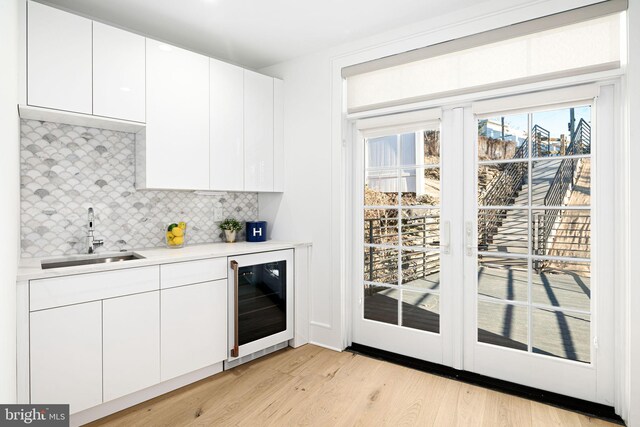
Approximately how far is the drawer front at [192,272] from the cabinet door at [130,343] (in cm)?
12

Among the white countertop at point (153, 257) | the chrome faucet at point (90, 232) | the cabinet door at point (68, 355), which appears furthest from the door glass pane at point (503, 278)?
the chrome faucet at point (90, 232)

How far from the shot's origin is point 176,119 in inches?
108

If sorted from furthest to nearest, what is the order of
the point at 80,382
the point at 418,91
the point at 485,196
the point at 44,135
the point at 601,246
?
1. the point at 418,91
2. the point at 485,196
3. the point at 44,135
4. the point at 601,246
5. the point at 80,382

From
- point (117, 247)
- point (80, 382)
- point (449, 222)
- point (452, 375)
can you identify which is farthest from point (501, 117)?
point (80, 382)

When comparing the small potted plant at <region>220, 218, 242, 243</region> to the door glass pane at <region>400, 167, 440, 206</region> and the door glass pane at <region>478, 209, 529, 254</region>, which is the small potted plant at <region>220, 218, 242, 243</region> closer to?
the door glass pane at <region>400, 167, 440, 206</region>

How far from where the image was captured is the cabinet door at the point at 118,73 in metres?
2.36

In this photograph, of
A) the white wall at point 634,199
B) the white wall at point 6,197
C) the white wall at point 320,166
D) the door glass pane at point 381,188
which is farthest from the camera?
the white wall at point 320,166

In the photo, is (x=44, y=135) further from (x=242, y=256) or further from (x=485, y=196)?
(x=485, y=196)

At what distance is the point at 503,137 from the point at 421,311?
1451 millimetres

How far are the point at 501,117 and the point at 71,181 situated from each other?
3.05 metres

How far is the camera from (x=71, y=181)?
8.36 ft

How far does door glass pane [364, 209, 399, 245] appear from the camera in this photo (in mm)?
3082

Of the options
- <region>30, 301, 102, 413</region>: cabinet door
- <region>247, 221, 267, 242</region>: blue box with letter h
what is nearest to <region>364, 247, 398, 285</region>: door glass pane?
<region>247, 221, 267, 242</region>: blue box with letter h

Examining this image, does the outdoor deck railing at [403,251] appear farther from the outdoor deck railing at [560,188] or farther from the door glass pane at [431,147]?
the outdoor deck railing at [560,188]
